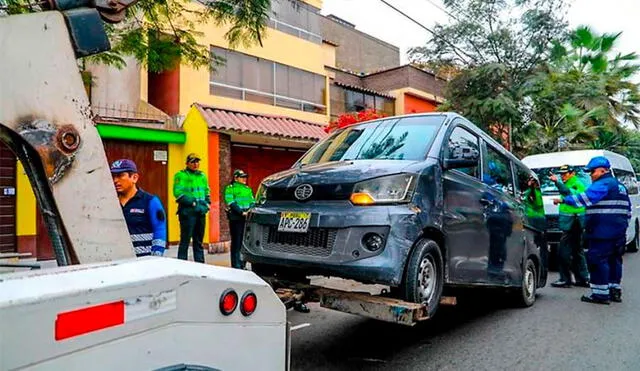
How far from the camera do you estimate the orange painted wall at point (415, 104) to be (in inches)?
910

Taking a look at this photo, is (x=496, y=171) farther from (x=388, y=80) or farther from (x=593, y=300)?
(x=388, y=80)

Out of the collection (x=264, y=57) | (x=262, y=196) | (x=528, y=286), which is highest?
(x=264, y=57)

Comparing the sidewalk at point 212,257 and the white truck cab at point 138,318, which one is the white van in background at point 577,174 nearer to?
the sidewalk at point 212,257

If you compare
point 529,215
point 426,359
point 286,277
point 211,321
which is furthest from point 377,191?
point 529,215

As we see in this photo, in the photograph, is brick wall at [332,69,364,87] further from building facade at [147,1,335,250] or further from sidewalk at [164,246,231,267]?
sidewalk at [164,246,231,267]

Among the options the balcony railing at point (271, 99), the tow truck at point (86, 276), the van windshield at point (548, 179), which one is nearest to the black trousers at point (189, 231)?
the tow truck at point (86, 276)

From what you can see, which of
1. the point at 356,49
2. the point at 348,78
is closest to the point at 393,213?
the point at 348,78

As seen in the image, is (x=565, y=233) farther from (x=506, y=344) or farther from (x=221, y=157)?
(x=221, y=157)

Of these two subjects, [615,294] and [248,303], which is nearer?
[248,303]

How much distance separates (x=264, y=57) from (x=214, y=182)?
582 centimetres

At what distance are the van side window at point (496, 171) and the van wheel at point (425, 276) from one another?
1521mm

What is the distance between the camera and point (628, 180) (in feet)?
40.3

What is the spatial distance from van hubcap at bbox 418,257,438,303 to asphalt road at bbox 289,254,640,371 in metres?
0.75

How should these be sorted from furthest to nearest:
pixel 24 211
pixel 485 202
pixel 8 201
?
pixel 24 211 → pixel 8 201 → pixel 485 202
